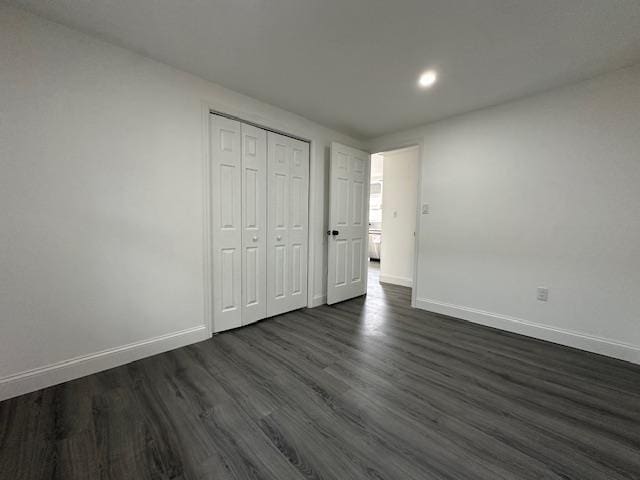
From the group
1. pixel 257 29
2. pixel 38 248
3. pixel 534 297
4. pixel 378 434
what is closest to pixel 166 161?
pixel 38 248

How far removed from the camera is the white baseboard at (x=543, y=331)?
2.12 m

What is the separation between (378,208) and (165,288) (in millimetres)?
6739

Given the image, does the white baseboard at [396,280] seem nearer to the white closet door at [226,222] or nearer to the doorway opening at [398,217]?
the doorway opening at [398,217]

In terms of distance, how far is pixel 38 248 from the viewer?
Answer: 5.38ft

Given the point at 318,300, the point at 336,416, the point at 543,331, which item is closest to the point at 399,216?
the point at 318,300

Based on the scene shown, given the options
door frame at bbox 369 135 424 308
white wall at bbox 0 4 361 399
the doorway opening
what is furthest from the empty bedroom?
the doorway opening

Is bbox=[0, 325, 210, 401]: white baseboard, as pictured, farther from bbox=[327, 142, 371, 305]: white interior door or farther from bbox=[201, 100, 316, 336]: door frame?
bbox=[327, 142, 371, 305]: white interior door

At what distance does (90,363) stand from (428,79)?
3555 mm

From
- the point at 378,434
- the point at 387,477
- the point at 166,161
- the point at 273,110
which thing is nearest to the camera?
the point at 387,477

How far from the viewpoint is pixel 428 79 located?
7.36 ft

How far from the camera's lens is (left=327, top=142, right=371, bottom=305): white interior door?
3.39 metres

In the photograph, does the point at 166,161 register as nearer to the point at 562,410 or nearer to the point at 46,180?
the point at 46,180

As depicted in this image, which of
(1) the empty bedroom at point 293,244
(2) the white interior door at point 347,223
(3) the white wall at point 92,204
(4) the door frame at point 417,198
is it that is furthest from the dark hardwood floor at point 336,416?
(2) the white interior door at point 347,223

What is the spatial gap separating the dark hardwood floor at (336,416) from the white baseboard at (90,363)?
0.07 meters
